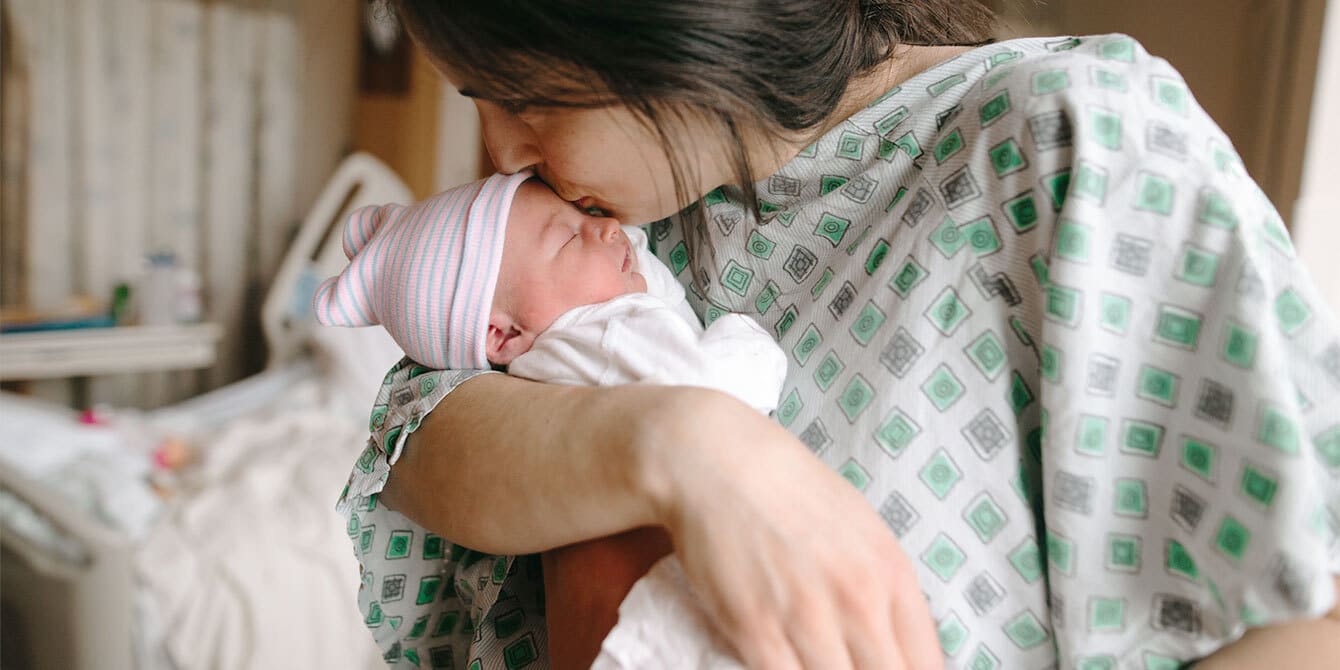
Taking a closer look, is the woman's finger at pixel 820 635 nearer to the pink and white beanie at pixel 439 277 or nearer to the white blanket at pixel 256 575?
the pink and white beanie at pixel 439 277

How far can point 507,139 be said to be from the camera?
76cm

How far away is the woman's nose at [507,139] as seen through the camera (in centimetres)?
74

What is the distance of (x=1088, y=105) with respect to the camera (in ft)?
1.93

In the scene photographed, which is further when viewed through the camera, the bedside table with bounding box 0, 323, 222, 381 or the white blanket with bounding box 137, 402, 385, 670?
the bedside table with bounding box 0, 323, 222, 381

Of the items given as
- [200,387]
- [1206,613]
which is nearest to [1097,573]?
[1206,613]

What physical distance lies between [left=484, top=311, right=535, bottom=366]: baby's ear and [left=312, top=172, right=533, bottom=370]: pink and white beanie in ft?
0.07

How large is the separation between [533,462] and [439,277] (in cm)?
24

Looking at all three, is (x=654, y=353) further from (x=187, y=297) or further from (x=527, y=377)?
(x=187, y=297)

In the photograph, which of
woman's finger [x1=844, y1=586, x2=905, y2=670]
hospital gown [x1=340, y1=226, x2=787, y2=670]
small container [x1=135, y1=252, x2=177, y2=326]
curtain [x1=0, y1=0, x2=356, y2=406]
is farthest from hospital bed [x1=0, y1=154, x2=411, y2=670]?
woman's finger [x1=844, y1=586, x2=905, y2=670]

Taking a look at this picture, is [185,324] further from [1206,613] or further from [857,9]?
[1206,613]

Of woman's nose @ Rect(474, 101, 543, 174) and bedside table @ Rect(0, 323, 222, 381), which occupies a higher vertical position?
woman's nose @ Rect(474, 101, 543, 174)

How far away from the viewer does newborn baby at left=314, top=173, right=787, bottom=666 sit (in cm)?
79

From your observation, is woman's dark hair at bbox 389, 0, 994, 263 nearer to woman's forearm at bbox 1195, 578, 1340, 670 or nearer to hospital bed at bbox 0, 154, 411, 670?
woman's forearm at bbox 1195, 578, 1340, 670

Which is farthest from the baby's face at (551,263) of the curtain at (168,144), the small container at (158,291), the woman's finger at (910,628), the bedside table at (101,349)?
the curtain at (168,144)
